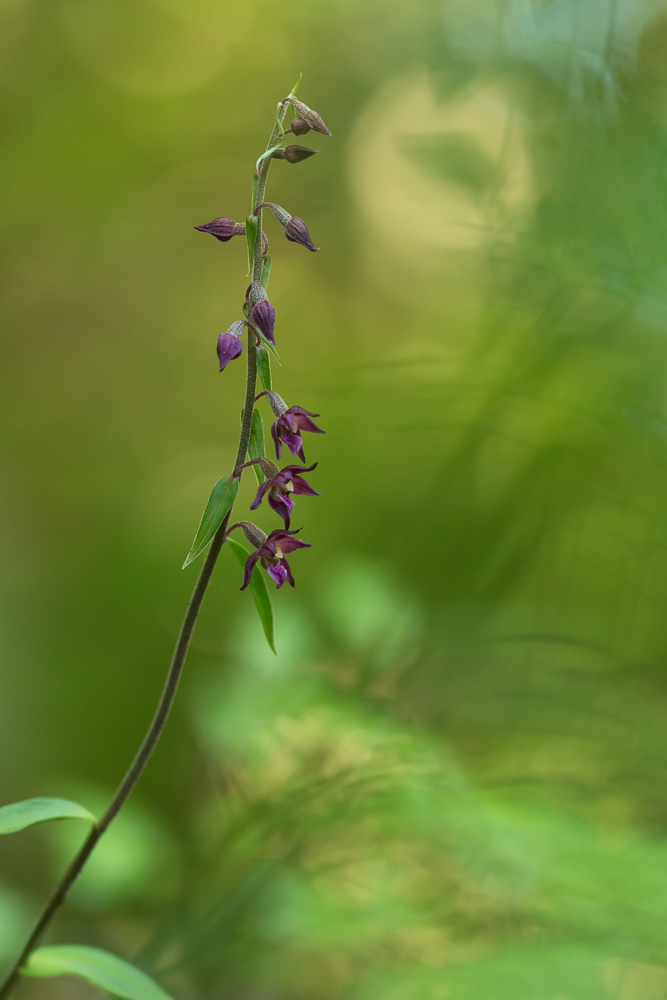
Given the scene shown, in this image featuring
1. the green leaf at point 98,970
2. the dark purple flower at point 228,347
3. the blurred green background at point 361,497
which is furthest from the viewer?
the blurred green background at point 361,497

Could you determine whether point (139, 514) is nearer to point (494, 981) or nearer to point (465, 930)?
point (465, 930)

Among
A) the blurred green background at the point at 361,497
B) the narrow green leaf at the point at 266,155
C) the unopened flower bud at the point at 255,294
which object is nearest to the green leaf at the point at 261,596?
the unopened flower bud at the point at 255,294

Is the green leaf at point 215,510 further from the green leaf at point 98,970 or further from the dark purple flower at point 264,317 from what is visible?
the green leaf at point 98,970

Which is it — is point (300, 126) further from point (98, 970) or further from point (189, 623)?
point (98, 970)

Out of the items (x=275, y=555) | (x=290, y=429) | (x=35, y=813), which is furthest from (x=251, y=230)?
(x=35, y=813)

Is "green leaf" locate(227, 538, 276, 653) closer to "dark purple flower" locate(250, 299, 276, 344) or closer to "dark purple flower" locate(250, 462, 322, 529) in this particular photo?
"dark purple flower" locate(250, 462, 322, 529)

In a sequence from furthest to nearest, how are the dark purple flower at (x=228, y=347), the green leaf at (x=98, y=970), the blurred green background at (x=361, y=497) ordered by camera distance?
the blurred green background at (x=361, y=497) < the green leaf at (x=98, y=970) < the dark purple flower at (x=228, y=347)

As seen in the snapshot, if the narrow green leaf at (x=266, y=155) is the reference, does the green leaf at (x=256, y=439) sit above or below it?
below
